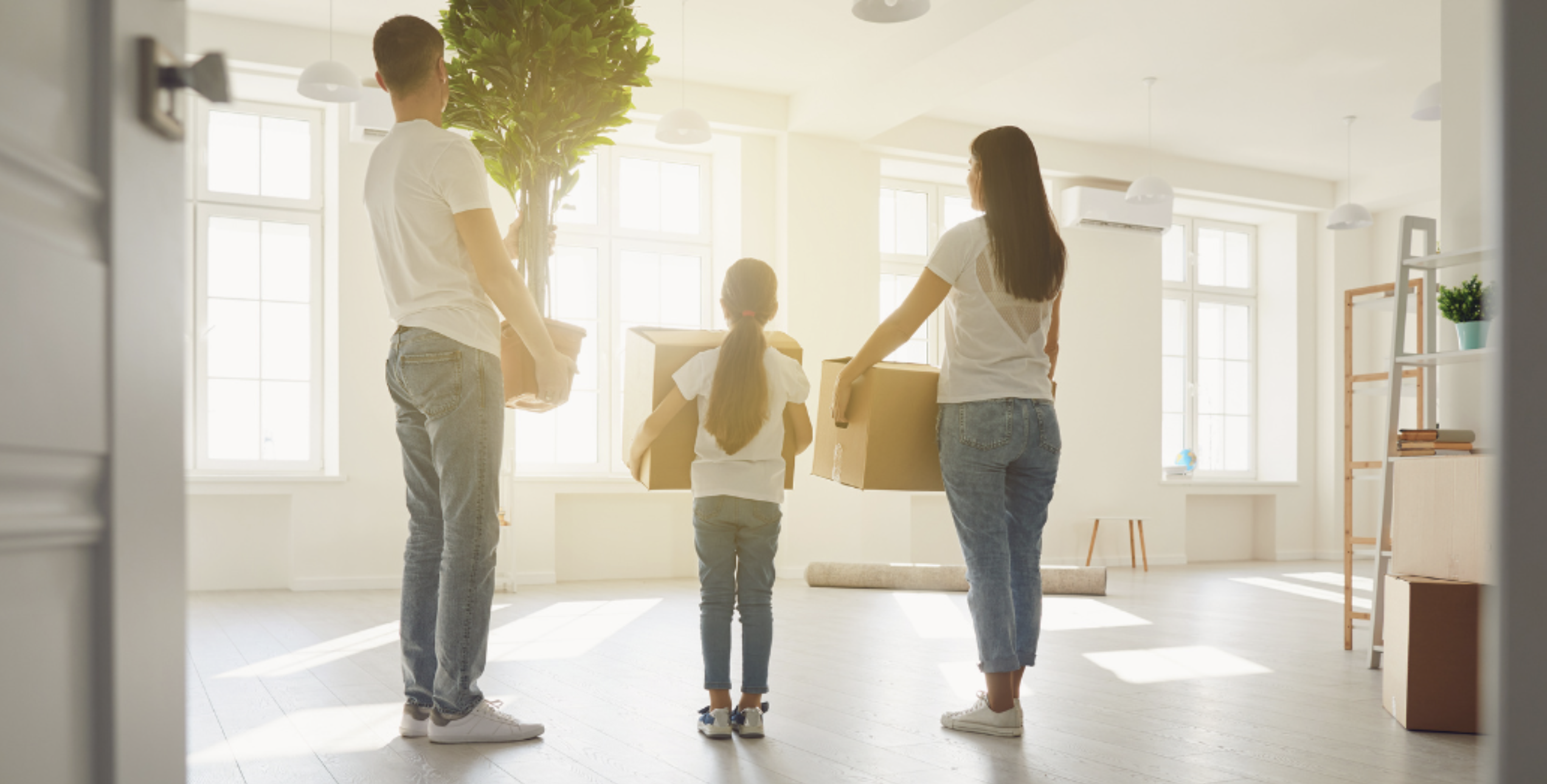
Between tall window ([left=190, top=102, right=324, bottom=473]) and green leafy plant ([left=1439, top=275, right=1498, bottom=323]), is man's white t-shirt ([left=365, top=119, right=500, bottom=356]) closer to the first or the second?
green leafy plant ([left=1439, top=275, right=1498, bottom=323])

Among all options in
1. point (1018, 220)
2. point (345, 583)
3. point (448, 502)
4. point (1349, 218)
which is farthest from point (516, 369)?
point (1349, 218)

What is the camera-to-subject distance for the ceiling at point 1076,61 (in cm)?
576

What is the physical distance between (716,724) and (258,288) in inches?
195

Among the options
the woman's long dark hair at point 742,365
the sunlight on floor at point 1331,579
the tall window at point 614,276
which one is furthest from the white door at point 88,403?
the sunlight on floor at point 1331,579

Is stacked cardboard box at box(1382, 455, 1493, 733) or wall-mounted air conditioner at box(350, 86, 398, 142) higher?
wall-mounted air conditioner at box(350, 86, 398, 142)

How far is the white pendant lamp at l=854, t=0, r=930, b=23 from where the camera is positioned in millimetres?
4265

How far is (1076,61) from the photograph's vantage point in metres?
6.70

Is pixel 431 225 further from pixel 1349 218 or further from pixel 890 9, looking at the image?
pixel 1349 218

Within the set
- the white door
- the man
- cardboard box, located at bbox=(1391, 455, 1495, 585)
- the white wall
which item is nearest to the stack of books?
cardboard box, located at bbox=(1391, 455, 1495, 585)

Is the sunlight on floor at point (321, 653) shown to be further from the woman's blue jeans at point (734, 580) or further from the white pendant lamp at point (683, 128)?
the white pendant lamp at point (683, 128)

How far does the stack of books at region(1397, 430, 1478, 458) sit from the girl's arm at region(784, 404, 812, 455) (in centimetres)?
190

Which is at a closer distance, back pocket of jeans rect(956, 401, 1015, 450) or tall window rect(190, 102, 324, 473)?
back pocket of jeans rect(956, 401, 1015, 450)

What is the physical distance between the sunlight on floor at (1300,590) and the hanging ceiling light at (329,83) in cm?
542

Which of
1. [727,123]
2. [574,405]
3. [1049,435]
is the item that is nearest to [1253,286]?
[727,123]
